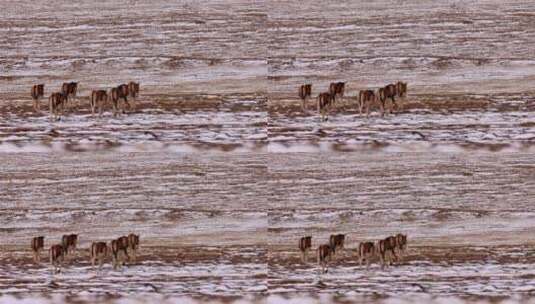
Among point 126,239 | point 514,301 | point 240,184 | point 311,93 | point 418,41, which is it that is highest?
point 418,41

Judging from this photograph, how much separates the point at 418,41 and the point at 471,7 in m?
0.16

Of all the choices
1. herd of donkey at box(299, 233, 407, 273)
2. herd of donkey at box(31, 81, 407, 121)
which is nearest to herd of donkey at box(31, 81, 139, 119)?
herd of donkey at box(31, 81, 407, 121)

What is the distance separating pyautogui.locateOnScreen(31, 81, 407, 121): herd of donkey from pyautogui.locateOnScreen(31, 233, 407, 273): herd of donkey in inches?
12.7

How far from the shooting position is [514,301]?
1944 millimetres

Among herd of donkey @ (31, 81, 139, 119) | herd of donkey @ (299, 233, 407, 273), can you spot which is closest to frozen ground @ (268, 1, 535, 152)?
herd of donkey @ (299, 233, 407, 273)

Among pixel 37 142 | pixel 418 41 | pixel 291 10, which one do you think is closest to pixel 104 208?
pixel 37 142

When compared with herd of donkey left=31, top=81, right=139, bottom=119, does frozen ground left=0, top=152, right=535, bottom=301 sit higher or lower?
lower

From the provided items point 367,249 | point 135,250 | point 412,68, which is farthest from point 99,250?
point 412,68

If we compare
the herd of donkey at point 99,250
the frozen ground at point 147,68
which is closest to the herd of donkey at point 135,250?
the herd of donkey at point 99,250

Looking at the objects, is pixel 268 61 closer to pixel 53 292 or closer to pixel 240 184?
pixel 240 184

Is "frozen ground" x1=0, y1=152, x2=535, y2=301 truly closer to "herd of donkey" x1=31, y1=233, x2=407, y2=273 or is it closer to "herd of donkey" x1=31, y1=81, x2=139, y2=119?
"herd of donkey" x1=31, y1=233, x2=407, y2=273

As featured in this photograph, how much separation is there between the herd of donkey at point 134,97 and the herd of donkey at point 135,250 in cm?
32

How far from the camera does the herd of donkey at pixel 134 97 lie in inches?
76.1

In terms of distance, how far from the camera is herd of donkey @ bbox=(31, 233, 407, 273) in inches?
76.4
